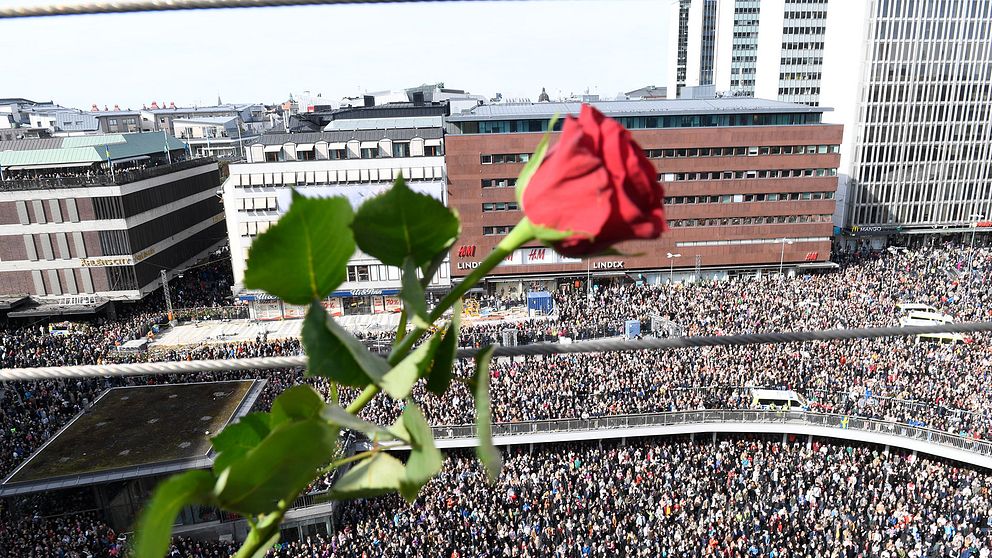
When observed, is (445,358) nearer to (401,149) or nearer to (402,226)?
(402,226)

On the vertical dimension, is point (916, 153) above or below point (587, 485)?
above

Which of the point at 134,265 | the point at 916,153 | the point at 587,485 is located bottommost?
the point at 587,485

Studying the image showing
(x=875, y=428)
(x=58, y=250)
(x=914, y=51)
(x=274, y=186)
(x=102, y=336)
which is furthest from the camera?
(x=914, y=51)

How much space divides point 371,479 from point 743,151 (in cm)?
5216

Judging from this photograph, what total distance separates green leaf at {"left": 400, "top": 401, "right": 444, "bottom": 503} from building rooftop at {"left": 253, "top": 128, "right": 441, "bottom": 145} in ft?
148

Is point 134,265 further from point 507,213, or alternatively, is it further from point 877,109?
point 877,109

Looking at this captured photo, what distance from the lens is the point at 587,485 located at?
77.2 ft

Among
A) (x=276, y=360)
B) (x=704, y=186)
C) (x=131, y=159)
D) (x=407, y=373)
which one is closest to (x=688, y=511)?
(x=276, y=360)

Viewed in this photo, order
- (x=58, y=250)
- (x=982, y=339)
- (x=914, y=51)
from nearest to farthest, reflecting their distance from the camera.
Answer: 1. (x=982, y=339)
2. (x=58, y=250)
3. (x=914, y=51)

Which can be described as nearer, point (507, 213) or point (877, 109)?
point (507, 213)

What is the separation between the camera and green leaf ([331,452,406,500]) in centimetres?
123

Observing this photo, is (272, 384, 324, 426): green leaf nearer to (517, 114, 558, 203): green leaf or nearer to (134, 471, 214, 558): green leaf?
(134, 471, 214, 558): green leaf

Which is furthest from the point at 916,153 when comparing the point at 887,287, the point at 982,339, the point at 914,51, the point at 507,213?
the point at 507,213

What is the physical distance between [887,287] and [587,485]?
98.4 feet
